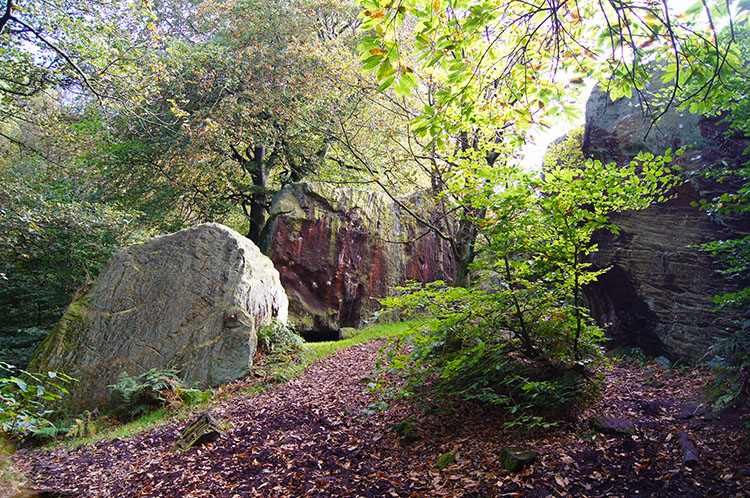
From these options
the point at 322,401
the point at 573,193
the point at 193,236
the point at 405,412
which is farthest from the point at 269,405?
the point at 573,193

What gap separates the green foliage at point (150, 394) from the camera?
5590 millimetres

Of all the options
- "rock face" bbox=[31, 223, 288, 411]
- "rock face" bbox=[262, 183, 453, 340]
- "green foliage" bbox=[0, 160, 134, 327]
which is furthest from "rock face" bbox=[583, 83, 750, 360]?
"green foliage" bbox=[0, 160, 134, 327]

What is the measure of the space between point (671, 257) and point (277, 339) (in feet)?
21.3

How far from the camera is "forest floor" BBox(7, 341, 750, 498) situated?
265 cm

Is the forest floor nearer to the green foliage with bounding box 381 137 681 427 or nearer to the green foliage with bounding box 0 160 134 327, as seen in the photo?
the green foliage with bounding box 381 137 681 427

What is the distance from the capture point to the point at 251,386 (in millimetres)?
6020

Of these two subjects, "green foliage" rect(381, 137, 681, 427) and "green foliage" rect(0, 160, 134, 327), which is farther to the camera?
"green foliage" rect(0, 160, 134, 327)

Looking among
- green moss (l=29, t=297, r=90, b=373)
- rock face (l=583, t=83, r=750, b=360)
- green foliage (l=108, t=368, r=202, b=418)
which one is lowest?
green foliage (l=108, t=368, r=202, b=418)

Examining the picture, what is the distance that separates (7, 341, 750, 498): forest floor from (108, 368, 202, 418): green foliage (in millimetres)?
597

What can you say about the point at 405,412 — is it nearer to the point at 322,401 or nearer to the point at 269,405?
the point at 322,401

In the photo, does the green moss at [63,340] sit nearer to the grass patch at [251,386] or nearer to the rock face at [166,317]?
the rock face at [166,317]

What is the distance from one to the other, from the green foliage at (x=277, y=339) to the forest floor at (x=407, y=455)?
54.8 inches

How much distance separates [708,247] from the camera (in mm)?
3979

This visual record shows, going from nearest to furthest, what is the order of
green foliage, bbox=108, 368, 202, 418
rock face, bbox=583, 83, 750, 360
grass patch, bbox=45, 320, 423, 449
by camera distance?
grass patch, bbox=45, 320, 423, 449 → rock face, bbox=583, 83, 750, 360 → green foliage, bbox=108, 368, 202, 418
